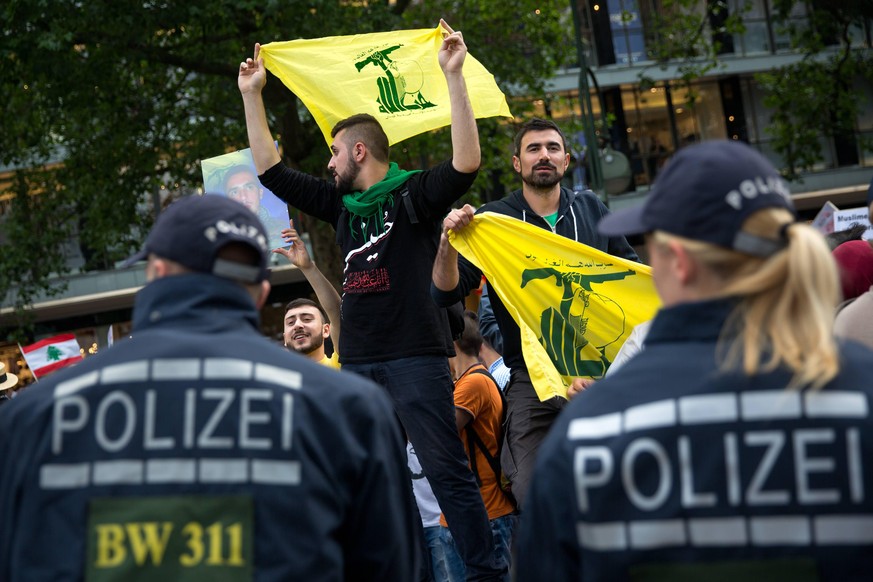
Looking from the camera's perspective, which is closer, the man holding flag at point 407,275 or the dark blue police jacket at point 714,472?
the dark blue police jacket at point 714,472

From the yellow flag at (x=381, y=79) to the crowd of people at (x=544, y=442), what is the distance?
167 inches

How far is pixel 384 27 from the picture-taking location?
17.2 m

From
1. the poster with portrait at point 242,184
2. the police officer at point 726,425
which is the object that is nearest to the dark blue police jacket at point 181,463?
the police officer at point 726,425

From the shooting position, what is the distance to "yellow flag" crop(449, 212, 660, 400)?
624 centimetres

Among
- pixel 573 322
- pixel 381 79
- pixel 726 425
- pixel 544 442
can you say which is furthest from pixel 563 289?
pixel 726 425

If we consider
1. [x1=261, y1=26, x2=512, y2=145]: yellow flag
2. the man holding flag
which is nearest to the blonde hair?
the man holding flag

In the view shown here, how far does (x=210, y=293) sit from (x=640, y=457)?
112 cm

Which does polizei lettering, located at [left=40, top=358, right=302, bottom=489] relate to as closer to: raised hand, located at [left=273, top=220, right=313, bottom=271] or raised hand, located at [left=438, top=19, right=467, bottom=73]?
raised hand, located at [left=438, top=19, right=467, bottom=73]

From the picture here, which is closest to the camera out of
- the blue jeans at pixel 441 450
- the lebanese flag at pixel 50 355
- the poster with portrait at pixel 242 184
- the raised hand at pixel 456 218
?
the blue jeans at pixel 441 450

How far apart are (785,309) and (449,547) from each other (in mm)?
4968

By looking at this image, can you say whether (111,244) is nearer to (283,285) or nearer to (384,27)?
(384,27)

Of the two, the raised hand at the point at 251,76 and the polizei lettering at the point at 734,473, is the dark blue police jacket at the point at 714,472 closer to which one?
the polizei lettering at the point at 734,473

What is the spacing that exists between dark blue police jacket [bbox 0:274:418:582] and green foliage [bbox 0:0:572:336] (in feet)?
42.6

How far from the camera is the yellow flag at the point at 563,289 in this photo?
Answer: 624cm
